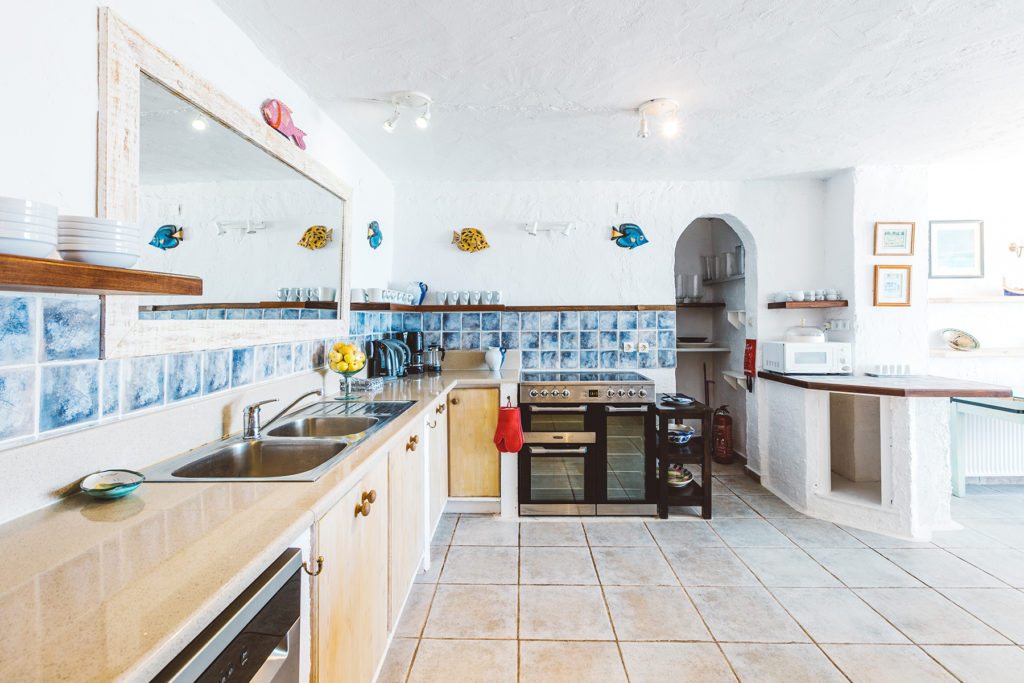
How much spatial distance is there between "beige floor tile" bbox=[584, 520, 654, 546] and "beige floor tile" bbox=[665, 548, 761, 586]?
199 mm

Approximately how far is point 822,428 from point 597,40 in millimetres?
2866

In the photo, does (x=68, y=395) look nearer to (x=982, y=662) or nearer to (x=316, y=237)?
(x=316, y=237)

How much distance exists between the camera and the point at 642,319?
3811 mm

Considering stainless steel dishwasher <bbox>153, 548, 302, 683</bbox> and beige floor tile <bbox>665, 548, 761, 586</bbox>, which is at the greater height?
stainless steel dishwasher <bbox>153, 548, 302, 683</bbox>

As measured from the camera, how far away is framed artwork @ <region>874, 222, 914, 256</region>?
11.1ft

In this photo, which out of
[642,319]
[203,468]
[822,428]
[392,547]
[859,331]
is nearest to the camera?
[203,468]

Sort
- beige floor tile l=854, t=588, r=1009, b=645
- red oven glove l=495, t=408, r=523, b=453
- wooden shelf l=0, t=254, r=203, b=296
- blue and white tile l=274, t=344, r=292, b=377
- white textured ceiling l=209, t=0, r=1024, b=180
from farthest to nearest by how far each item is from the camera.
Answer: red oven glove l=495, t=408, r=523, b=453 < blue and white tile l=274, t=344, r=292, b=377 < beige floor tile l=854, t=588, r=1009, b=645 < white textured ceiling l=209, t=0, r=1024, b=180 < wooden shelf l=0, t=254, r=203, b=296

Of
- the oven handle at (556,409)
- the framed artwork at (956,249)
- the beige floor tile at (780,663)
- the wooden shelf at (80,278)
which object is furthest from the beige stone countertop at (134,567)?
the framed artwork at (956,249)

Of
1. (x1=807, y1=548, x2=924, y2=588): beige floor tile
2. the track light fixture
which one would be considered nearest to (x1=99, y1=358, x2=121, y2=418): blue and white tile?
the track light fixture

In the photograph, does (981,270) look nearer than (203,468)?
No

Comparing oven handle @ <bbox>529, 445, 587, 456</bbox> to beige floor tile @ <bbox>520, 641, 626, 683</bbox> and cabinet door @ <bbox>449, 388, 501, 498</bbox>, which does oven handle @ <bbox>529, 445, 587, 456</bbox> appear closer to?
cabinet door @ <bbox>449, 388, 501, 498</bbox>

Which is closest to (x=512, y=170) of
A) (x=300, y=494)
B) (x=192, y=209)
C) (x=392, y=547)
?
(x=192, y=209)

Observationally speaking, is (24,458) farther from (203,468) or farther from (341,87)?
(341,87)

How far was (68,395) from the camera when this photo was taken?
1.14 meters
